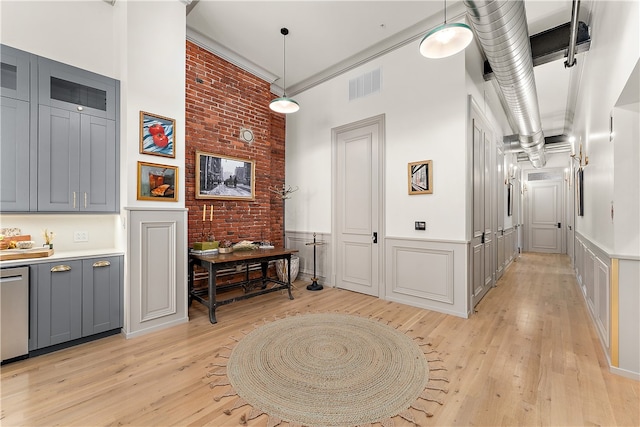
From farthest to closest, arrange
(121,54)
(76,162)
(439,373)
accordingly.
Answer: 1. (121,54)
2. (76,162)
3. (439,373)

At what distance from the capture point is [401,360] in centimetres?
255

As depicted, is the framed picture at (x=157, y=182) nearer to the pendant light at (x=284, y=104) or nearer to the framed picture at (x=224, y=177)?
the framed picture at (x=224, y=177)

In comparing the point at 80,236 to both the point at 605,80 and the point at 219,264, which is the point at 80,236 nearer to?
the point at 219,264

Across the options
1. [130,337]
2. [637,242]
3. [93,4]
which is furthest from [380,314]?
[93,4]

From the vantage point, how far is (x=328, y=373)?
7.70 feet

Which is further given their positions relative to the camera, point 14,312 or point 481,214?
point 481,214

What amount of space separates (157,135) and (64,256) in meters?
1.55

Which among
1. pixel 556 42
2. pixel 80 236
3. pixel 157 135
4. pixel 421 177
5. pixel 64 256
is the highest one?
pixel 556 42

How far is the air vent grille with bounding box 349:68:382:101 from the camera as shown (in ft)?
14.6

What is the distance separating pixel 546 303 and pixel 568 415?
9.62 ft

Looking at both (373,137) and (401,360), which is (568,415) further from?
(373,137)

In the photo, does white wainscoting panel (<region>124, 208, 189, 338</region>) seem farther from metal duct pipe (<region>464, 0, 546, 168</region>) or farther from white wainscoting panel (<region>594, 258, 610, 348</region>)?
white wainscoting panel (<region>594, 258, 610, 348</region>)

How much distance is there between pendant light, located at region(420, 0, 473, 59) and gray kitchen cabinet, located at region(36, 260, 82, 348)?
159 inches

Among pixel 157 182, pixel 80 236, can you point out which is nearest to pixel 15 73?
A: pixel 157 182
